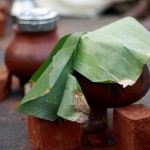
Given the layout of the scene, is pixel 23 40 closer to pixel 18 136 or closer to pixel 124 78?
pixel 18 136

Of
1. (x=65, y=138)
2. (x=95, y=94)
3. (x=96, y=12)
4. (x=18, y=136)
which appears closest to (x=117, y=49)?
(x=95, y=94)

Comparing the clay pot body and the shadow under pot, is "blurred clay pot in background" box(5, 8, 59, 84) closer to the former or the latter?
the clay pot body

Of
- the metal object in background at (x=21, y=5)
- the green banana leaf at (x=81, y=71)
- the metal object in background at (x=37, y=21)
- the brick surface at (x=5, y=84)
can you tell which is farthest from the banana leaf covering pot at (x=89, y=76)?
the metal object in background at (x=21, y=5)

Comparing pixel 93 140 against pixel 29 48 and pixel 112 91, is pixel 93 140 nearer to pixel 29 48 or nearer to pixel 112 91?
pixel 112 91

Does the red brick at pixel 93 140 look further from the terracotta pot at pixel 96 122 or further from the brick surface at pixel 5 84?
the brick surface at pixel 5 84

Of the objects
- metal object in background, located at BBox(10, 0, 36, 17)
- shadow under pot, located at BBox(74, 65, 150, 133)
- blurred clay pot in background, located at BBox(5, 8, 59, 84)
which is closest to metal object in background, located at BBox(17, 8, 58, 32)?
blurred clay pot in background, located at BBox(5, 8, 59, 84)

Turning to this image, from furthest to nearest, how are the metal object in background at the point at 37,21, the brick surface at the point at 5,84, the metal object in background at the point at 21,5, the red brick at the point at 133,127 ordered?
the metal object in background at the point at 21,5 → the brick surface at the point at 5,84 → the metal object in background at the point at 37,21 → the red brick at the point at 133,127

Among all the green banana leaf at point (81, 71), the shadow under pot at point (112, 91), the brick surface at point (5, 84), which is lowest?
the brick surface at point (5, 84)
